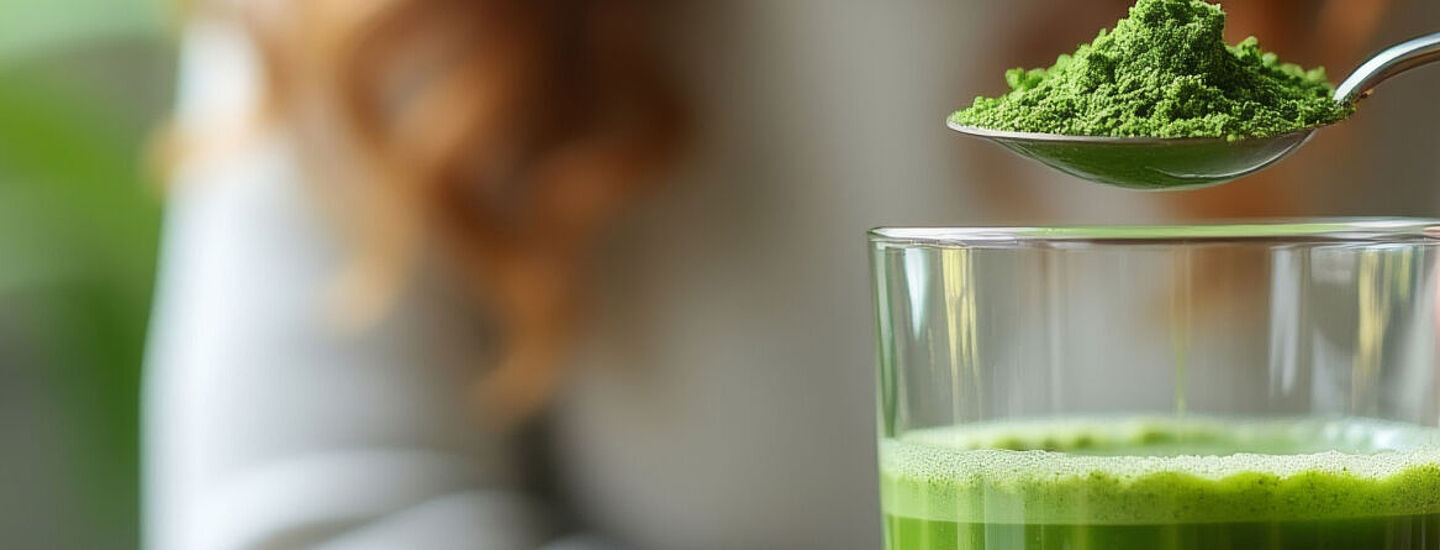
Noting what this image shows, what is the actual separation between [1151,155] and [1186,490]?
0.11 metres

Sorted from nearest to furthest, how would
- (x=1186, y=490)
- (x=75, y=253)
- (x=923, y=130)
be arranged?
→ (x=1186, y=490), (x=923, y=130), (x=75, y=253)

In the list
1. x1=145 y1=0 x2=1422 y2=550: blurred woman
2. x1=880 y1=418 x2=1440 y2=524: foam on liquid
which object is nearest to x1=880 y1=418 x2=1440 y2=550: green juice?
x1=880 y1=418 x2=1440 y2=524: foam on liquid

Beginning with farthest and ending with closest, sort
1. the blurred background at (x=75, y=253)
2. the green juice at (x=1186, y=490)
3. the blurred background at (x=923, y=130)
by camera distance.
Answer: the blurred background at (x=75, y=253) → the blurred background at (x=923, y=130) → the green juice at (x=1186, y=490)

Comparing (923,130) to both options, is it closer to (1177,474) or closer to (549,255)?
(549,255)

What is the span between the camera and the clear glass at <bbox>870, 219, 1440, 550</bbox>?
0.37 meters

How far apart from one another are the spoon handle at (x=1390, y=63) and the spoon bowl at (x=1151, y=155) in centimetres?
2

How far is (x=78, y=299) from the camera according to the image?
1603 mm

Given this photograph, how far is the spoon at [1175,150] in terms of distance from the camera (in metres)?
0.42

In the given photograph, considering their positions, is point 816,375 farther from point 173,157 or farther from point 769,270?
point 173,157

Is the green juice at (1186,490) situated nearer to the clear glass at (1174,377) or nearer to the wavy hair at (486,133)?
the clear glass at (1174,377)

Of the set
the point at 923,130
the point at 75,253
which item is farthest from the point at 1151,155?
the point at 75,253

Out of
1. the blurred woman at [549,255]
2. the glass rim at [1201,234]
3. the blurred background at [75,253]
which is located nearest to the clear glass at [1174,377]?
the glass rim at [1201,234]

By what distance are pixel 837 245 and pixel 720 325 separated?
0.09 m

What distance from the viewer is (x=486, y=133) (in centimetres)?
90
